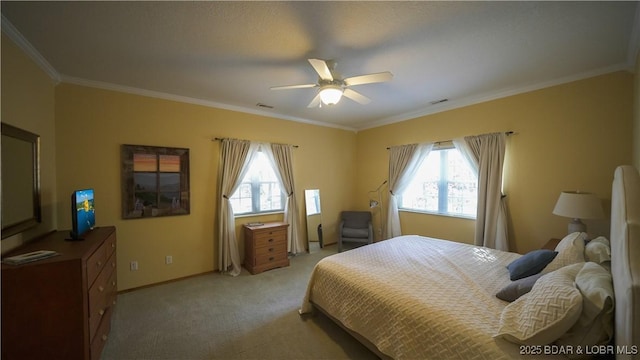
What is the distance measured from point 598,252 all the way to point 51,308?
12.2 ft

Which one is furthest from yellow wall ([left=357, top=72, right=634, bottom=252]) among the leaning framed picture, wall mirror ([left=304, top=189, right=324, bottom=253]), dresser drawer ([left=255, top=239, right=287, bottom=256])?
the leaning framed picture

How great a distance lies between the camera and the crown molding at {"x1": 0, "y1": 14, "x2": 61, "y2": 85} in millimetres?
1675

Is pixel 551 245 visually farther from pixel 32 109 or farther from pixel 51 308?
pixel 32 109

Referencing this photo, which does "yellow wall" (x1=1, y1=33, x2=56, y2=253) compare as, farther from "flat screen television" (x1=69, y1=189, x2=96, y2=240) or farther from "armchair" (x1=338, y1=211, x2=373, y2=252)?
"armchair" (x1=338, y1=211, x2=373, y2=252)

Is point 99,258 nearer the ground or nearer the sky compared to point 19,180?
nearer the ground

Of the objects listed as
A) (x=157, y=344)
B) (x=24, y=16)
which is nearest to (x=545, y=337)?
(x=157, y=344)

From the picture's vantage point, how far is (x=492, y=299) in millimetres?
1584

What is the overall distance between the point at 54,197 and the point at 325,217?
12.5 feet

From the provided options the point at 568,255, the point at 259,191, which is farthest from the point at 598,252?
the point at 259,191

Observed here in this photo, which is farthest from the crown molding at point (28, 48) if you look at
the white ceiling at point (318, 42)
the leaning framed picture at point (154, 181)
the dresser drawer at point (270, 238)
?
the dresser drawer at point (270, 238)

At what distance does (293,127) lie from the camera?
429cm

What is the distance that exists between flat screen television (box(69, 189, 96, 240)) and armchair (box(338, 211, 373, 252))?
11.4 feet

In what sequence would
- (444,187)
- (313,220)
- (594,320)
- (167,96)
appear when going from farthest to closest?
(313,220) < (444,187) < (167,96) < (594,320)

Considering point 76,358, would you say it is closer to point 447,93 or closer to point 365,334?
point 365,334
